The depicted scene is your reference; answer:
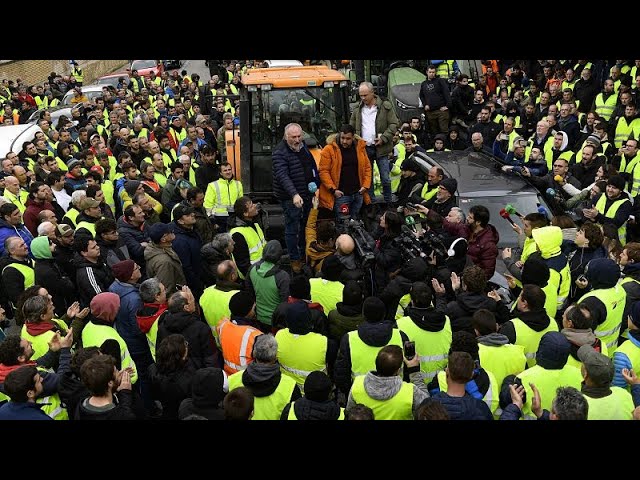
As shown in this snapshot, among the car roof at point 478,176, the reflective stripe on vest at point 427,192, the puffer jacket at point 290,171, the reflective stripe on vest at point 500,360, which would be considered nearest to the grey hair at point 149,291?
the puffer jacket at point 290,171

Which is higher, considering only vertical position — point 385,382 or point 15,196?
point 385,382

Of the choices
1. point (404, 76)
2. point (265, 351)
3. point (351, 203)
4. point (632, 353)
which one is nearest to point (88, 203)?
point (351, 203)

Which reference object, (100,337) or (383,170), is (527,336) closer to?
(100,337)

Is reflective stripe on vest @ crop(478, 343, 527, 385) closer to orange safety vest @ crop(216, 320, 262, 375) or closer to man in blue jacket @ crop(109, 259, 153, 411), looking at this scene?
orange safety vest @ crop(216, 320, 262, 375)

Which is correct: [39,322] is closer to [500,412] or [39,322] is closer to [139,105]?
[500,412]

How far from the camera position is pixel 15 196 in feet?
27.3

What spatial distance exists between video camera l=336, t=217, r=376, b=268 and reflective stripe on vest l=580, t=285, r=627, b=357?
6.03ft

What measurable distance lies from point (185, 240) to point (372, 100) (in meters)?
3.04

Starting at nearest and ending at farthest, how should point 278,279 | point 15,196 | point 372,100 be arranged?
1. point 278,279
2. point 372,100
3. point 15,196

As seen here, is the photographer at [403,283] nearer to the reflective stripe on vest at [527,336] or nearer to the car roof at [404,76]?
the reflective stripe on vest at [527,336]

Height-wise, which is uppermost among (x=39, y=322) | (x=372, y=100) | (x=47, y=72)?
(x=372, y=100)

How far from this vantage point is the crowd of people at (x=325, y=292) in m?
3.73

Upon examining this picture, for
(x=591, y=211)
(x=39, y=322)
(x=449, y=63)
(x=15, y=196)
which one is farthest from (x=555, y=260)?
(x=449, y=63)

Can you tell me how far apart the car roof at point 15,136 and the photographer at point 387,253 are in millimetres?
8787
